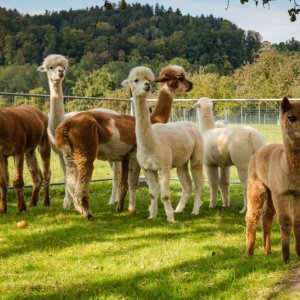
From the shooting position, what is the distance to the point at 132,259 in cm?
515

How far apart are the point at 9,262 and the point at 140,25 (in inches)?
3503

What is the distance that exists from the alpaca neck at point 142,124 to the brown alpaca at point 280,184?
2.08 m

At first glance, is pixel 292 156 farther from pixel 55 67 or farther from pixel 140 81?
pixel 55 67

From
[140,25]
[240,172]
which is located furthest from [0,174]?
[140,25]

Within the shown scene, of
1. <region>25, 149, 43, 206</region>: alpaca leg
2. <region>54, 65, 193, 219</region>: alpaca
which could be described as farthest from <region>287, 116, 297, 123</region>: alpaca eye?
<region>25, 149, 43, 206</region>: alpaca leg

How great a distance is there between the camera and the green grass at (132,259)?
163 inches

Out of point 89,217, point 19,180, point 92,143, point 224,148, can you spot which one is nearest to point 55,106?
point 92,143

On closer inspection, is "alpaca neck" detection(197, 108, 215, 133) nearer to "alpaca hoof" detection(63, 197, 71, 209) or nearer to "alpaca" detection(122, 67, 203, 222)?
"alpaca" detection(122, 67, 203, 222)

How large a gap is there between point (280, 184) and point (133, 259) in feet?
5.32

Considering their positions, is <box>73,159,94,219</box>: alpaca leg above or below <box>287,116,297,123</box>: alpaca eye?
below

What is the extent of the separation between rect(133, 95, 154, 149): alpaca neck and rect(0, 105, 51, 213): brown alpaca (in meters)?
2.02

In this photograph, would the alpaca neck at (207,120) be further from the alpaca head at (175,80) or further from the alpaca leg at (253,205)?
the alpaca leg at (253,205)

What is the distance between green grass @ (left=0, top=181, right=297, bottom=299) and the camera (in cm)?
415

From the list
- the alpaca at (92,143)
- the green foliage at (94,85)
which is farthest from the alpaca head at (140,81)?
the green foliage at (94,85)
